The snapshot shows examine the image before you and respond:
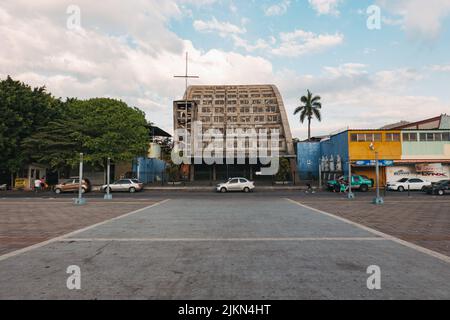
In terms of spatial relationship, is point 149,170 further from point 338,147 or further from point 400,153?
point 400,153

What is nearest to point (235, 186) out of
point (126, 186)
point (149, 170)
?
point (126, 186)

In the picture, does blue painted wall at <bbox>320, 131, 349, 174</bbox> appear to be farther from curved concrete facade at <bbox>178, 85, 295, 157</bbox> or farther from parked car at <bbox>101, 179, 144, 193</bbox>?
parked car at <bbox>101, 179, 144, 193</bbox>

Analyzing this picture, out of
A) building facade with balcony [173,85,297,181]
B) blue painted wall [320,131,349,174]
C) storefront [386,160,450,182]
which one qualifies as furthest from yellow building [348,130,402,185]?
building facade with balcony [173,85,297,181]

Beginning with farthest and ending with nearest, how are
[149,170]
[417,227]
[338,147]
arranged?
1. [149,170]
2. [338,147]
3. [417,227]

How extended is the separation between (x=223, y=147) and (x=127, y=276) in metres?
45.6

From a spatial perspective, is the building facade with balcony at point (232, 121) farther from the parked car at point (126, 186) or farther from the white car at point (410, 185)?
the parked car at point (126, 186)

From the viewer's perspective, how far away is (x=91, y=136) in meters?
32.8

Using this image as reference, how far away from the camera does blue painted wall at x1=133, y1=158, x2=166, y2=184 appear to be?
39744mm

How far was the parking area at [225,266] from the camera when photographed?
13.4 feet

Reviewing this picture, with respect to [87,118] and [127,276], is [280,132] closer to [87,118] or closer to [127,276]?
[87,118]

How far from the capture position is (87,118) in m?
33.0

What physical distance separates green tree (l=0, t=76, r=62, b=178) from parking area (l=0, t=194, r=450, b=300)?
2834 cm

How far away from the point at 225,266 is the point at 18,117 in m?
33.8
